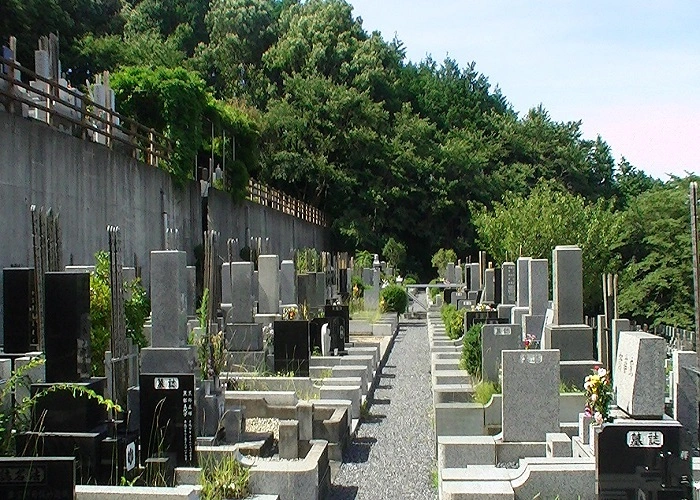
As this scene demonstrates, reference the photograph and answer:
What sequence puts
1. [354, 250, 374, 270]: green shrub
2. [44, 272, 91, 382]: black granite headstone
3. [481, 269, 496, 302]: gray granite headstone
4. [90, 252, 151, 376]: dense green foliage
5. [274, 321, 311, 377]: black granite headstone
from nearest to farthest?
[44, 272, 91, 382]: black granite headstone, [90, 252, 151, 376]: dense green foliage, [274, 321, 311, 377]: black granite headstone, [481, 269, 496, 302]: gray granite headstone, [354, 250, 374, 270]: green shrub

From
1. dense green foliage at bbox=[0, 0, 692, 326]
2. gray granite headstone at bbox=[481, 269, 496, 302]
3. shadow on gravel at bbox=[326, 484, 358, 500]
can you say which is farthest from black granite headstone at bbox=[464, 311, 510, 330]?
dense green foliage at bbox=[0, 0, 692, 326]

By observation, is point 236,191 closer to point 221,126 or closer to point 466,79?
point 221,126

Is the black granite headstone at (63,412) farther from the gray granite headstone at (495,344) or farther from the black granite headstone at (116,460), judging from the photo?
the gray granite headstone at (495,344)

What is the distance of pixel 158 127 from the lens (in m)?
25.6

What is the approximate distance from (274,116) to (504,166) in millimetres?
14805

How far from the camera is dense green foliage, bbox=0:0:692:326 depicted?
34.3 metres

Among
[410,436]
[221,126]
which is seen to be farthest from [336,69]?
[410,436]

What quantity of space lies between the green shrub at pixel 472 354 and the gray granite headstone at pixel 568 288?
1.36 meters

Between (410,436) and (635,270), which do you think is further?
(635,270)

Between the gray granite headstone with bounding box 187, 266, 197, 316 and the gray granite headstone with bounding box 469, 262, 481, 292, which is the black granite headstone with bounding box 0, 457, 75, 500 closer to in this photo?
the gray granite headstone with bounding box 187, 266, 197, 316

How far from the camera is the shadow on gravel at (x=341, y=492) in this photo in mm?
8344

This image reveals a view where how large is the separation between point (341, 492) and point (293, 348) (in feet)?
18.2

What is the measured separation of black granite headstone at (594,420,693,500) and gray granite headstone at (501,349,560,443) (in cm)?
251

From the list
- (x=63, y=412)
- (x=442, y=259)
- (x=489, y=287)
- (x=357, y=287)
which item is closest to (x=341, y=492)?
(x=63, y=412)
